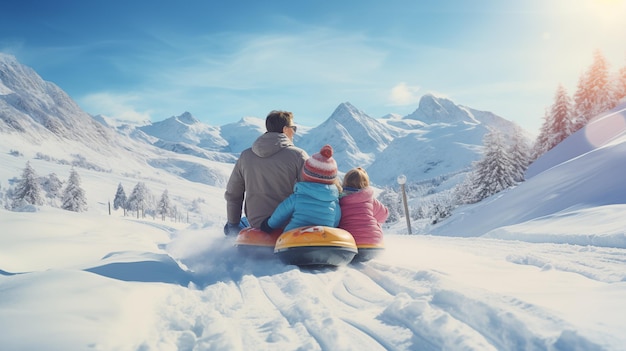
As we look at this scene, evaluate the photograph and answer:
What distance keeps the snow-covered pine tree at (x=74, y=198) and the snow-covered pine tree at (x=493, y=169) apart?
39919mm

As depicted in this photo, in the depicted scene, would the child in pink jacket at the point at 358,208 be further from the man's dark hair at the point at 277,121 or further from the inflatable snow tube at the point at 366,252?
the man's dark hair at the point at 277,121

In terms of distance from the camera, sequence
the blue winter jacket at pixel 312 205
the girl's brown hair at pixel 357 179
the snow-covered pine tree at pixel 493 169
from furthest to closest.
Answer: the snow-covered pine tree at pixel 493 169, the girl's brown hair at pixel 357 179, the blue winter jacket at pixel 312 205

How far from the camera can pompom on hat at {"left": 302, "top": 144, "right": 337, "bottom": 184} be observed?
4.81 metres

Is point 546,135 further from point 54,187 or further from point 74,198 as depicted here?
point 54,187

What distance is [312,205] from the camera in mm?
4852

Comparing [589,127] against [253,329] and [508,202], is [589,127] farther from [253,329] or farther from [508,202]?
[253,329]

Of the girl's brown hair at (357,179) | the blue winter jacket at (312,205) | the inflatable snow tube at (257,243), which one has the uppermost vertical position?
the girl's brown hair at (357,179)

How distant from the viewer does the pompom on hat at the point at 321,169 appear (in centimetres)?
481

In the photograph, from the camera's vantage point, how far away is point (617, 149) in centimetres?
1144

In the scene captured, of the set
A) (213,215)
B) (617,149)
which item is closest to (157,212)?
(213,215)

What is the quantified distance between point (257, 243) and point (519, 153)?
Answer: 30.8m

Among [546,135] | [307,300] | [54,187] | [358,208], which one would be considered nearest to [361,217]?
[358,208]

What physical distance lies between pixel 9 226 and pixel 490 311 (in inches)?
285

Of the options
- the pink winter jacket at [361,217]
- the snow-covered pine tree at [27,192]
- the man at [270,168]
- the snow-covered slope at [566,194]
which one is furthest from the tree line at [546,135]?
the snow-covered pine tree at [27,192]
